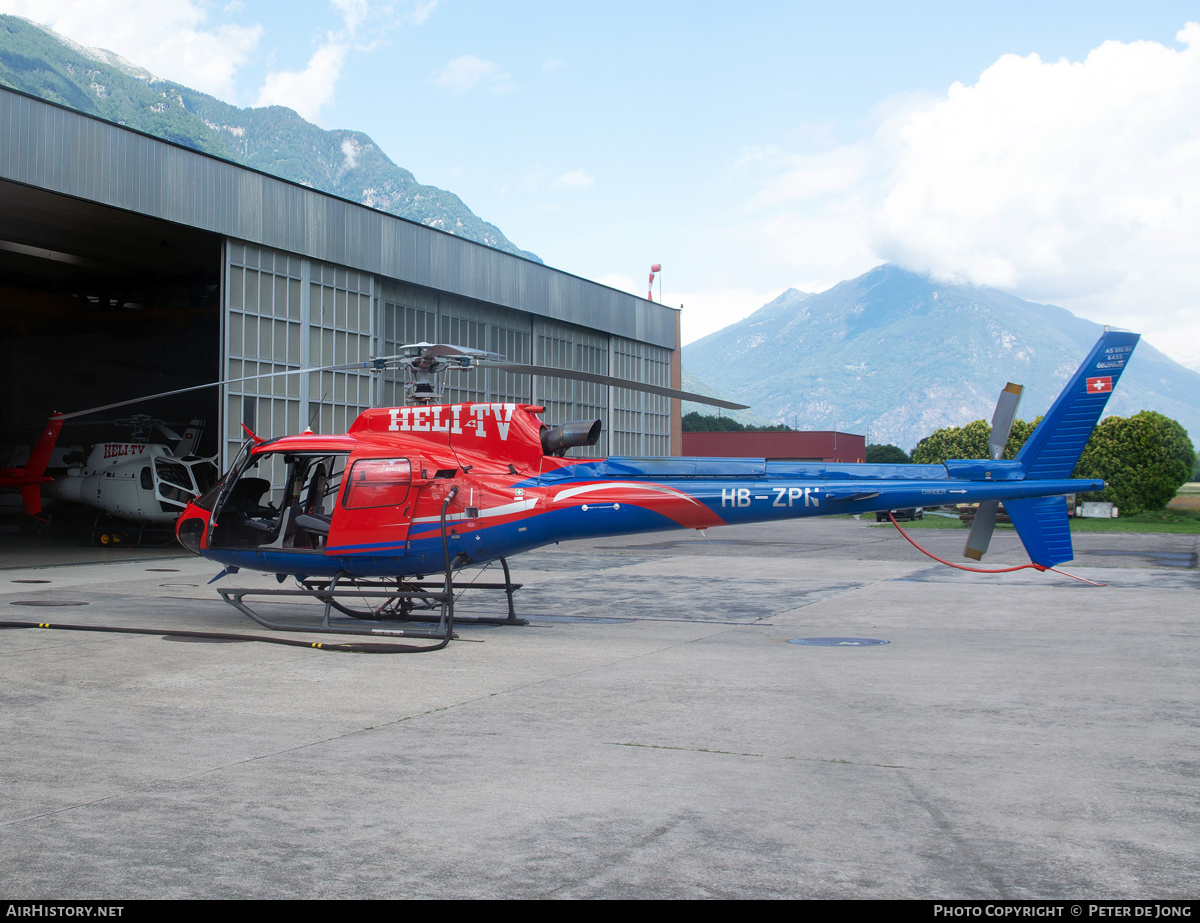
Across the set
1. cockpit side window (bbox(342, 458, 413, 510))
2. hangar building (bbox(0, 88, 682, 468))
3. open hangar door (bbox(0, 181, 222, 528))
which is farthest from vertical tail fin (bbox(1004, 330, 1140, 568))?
open hangar door (bbox(0, 181, 222, 528))

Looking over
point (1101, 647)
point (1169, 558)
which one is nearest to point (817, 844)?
point (1101, 647)

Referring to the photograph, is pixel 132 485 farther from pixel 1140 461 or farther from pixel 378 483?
pixel 1140 461

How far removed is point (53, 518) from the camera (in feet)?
91.7

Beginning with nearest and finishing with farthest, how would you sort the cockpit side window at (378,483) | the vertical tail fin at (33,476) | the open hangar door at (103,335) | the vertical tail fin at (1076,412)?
1. the vertical tail fin at (1076,412)
2. the cockpit side window at (378,483)
3. the vertical tail fin at (33,476)
4. the open hangar door at (103,335)

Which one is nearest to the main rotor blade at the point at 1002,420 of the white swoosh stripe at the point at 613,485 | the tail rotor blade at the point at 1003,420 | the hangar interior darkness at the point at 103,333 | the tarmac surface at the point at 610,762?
the tail rotor blade at the point at 1003,420

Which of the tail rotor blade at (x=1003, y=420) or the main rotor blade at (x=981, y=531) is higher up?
the tail rotor blade at (x=1003, y=420)

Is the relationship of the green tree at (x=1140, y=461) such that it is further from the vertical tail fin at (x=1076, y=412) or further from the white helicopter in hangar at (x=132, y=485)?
the white helicopter in hangar at (x=132, y=485)

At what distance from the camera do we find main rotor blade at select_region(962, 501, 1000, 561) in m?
10.2

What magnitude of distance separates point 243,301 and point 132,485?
5.65 meters

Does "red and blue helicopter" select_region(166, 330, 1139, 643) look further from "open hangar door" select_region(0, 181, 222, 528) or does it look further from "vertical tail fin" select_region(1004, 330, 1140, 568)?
"open hangar door" select_region(0, 181, 222, 528)

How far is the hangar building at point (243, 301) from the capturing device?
18688mm

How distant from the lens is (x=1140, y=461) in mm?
44406

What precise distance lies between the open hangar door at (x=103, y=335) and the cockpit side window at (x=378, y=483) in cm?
1601

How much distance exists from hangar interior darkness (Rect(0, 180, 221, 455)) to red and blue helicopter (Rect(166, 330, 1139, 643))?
15.6 metres
